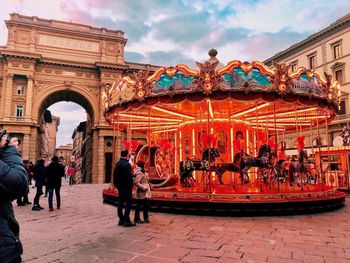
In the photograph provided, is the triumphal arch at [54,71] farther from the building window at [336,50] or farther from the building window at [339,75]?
the building window at [339,75]

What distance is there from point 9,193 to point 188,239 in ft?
13.8

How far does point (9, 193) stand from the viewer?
2.00 m

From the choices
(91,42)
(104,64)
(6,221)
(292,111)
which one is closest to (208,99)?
(292,111)

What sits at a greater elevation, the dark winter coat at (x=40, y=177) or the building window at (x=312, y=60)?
the building window at (x=312, y=60)

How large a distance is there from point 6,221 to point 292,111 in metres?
14.1

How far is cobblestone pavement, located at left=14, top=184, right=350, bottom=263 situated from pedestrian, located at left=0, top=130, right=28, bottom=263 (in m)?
2.49

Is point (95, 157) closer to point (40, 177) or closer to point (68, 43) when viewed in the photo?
point (68, 43)

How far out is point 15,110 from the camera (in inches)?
1179

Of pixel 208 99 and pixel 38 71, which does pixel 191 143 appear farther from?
pixel 38 71

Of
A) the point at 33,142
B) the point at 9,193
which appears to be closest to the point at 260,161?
the point at 9,193

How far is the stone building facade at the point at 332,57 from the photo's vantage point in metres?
30.8

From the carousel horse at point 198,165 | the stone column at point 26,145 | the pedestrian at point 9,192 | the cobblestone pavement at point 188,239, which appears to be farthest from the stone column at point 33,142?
the pedestrian at point 9,192

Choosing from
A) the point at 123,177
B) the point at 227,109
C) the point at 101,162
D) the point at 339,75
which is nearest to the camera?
the point at 123,177

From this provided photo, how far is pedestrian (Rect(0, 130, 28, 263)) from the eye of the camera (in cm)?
197
